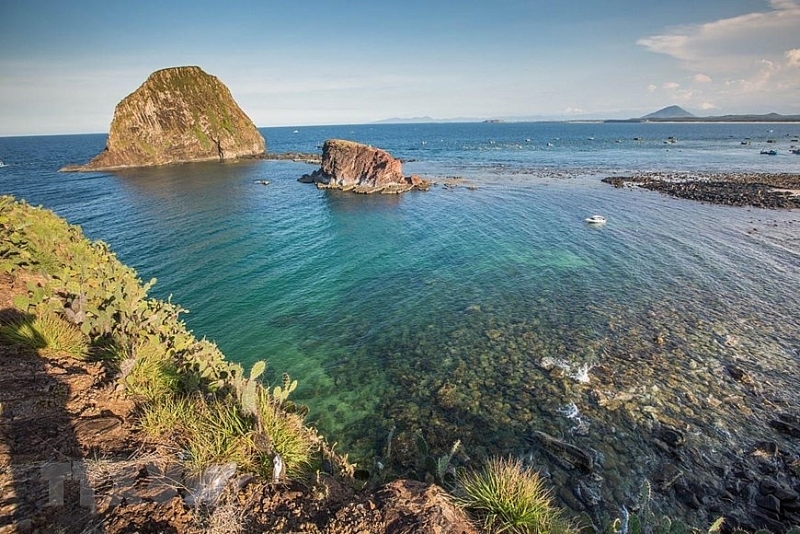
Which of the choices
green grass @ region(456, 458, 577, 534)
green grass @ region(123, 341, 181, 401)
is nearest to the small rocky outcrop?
green grass @ region(123, 341, 181, 401)

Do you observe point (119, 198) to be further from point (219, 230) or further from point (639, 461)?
point (639, 461)

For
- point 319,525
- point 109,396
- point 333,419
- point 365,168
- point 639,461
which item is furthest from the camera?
point 365,168

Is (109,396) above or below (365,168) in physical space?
below

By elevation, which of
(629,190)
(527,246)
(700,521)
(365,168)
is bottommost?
(700,521)

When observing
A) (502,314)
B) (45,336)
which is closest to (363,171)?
(502,314)

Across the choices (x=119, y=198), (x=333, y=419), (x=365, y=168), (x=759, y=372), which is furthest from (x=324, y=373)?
(x=119, y=198)

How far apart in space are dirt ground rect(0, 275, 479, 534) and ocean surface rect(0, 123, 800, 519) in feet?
13.7

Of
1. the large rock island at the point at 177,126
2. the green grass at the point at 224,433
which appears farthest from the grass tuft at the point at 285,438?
the large rock island at the point at 177,126

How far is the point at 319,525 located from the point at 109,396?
18.5 ft

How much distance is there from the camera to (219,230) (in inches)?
1631

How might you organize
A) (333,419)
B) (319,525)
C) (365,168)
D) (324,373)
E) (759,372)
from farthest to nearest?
(365,168) → (324,373) → (759,372) → (333,419) → (319,525)

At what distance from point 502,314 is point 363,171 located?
4935 cm

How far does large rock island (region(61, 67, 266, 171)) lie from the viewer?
3952 inches

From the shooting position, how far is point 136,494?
5762mm
